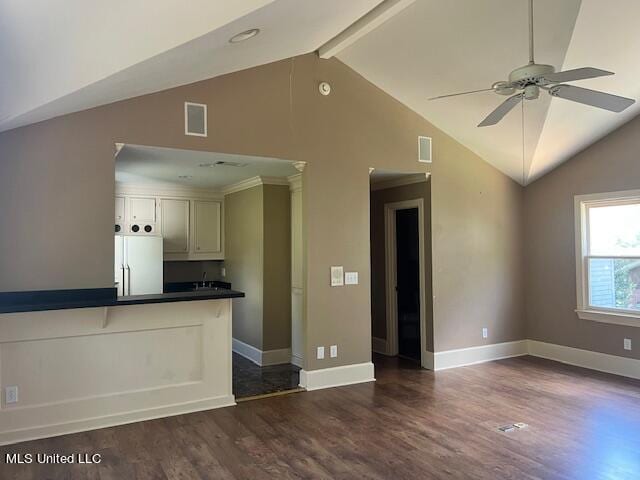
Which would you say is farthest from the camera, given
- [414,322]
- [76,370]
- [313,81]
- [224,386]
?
[414,322]

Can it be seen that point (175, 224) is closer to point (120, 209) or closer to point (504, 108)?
point (120, 209)

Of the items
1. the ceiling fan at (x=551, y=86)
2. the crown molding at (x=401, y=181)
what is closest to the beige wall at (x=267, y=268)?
the crown molding at (x=401, y=181)

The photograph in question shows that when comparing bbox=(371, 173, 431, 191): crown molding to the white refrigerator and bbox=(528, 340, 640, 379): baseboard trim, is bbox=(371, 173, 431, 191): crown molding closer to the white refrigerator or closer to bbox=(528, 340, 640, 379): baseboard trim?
bbox=(528, 340, 640, 379): baseboard trim

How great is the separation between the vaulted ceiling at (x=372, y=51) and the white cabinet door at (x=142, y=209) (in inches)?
117

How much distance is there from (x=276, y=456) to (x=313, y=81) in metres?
3.59

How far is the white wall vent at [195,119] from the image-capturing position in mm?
4223

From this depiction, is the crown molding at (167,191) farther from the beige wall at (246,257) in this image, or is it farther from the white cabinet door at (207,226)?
the beige wall at (246,257)

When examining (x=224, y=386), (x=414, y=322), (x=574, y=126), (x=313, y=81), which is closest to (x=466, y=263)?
(x=414, y=322)

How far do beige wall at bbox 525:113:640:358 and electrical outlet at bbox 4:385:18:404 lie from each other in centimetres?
593

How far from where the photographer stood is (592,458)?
325cm

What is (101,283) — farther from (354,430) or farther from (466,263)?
(466,263)

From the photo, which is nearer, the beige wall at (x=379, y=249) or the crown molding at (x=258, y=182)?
the crown molding at (x=258, y=182)

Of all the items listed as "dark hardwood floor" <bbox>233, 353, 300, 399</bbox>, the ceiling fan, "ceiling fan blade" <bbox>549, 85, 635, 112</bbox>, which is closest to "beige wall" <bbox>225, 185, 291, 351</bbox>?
"dark hardwood floor" <bbox>233, 353, 300, 399</bbox>

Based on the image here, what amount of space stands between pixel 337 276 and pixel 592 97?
2.86 meters
